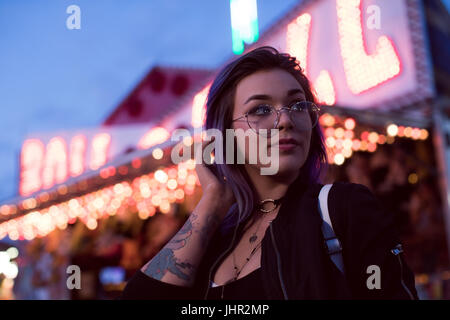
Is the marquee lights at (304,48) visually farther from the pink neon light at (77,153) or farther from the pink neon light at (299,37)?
the pink neon light at (77,153)

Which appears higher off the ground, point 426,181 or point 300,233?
point 426,181

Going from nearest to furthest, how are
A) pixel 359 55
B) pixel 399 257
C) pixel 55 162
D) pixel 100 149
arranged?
pixel 399 257, pixel 359 55, pixel 100 149, pixel 55 162

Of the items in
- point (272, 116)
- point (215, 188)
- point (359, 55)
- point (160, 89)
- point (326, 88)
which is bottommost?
point (215, 188)

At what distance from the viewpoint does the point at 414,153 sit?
21.6 ft

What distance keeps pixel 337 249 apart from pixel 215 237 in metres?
0.60

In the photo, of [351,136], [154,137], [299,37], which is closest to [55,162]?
[154,137]

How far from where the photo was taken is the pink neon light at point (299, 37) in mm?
8102

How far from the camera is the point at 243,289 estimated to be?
52.1 inches

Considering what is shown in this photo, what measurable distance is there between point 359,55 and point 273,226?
21.0 ft

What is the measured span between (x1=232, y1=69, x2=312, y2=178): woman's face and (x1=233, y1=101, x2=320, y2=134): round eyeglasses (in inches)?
0.5

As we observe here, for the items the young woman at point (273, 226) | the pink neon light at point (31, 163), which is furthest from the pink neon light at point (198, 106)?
the young woman at point (273, 226)

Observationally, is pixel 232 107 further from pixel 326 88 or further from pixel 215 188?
pixel 326 88
